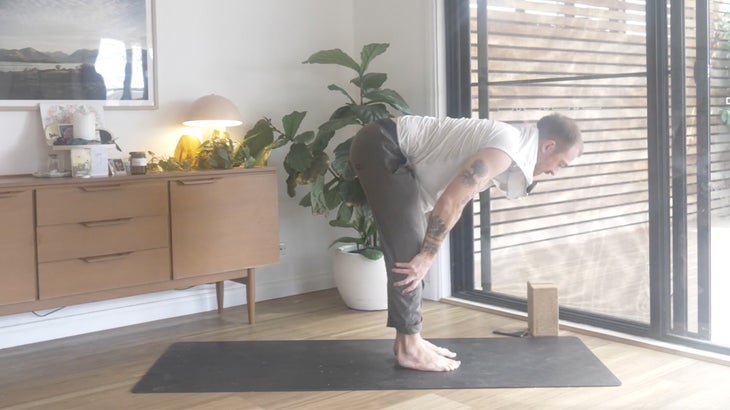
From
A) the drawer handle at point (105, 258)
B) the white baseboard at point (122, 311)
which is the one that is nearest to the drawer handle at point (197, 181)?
the drawer handle at point (105, 258)

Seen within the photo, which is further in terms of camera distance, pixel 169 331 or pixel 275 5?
pixel 275 5

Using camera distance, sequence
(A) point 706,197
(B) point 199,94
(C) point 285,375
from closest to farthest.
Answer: (C) point 285,375, (A) point 706,197, (B) point 199,94

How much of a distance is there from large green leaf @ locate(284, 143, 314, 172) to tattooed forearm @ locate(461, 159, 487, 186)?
1444 millimetres

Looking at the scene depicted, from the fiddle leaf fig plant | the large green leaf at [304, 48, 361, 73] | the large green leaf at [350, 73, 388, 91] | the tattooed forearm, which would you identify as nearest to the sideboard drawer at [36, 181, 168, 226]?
the fiddle leaf fig plant

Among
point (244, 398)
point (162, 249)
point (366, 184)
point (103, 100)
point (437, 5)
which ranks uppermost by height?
point (437, 5)

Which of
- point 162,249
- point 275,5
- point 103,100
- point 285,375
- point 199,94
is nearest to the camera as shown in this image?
point 285,375

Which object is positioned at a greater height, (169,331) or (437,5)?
(437,5)

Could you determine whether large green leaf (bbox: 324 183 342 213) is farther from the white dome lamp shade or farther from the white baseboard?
the white baseboard

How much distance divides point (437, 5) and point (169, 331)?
2.26m

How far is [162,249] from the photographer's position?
11.6 ft

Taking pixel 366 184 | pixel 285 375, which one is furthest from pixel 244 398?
pixel 366 184

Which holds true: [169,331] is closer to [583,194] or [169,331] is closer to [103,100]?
[103,100]

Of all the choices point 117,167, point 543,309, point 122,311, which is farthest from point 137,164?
point 543,309

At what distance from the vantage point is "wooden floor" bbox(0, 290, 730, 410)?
2695 mm
